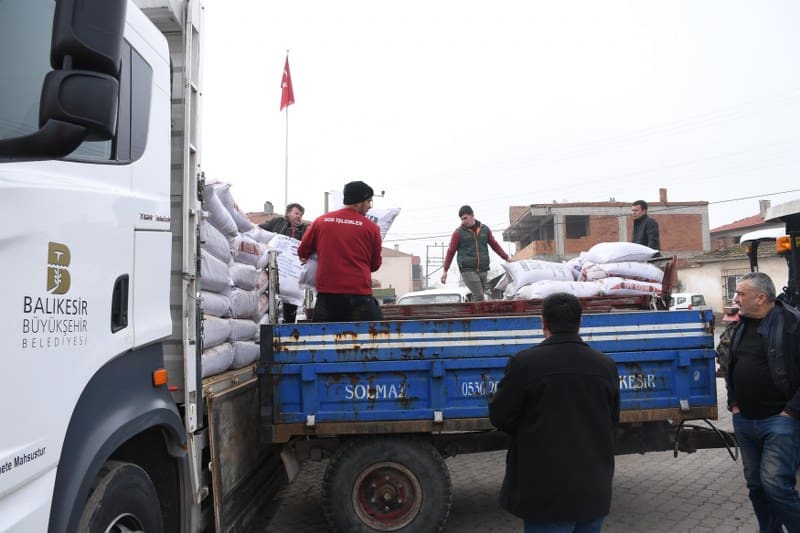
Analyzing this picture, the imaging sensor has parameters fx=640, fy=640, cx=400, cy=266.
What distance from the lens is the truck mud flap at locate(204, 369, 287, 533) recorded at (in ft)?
11.4

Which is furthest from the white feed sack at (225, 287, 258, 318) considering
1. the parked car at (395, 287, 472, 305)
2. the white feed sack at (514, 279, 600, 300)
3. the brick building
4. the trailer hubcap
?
the brick building

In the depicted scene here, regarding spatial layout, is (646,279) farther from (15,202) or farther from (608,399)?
(15,202)

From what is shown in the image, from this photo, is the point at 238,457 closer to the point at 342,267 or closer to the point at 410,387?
the point at 410,387

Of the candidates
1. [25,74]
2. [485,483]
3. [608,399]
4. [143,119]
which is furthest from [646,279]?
[25,74]

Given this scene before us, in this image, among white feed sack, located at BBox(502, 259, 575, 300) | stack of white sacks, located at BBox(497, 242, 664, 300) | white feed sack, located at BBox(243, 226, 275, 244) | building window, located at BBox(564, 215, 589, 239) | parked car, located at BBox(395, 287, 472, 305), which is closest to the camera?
white feed sack, located at BBox(243, 226, 275, 244)

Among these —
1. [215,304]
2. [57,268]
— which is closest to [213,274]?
[215,304]

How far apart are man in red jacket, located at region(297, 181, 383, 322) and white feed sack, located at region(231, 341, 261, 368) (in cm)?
59

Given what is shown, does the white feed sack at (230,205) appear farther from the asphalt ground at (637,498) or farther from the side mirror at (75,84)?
the side mirror at (75,84)

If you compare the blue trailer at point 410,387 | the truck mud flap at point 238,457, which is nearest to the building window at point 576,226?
the blue trailer at point 410,387

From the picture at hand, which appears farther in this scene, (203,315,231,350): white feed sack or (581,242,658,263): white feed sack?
(581,242,658,263): white feed sack

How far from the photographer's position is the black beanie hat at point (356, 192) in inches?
193

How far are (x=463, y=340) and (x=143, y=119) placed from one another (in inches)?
97.5

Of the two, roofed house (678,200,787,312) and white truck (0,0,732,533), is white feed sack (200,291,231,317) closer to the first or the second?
white truck (0,0,732,533)

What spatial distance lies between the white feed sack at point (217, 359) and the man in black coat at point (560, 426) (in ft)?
6.37
